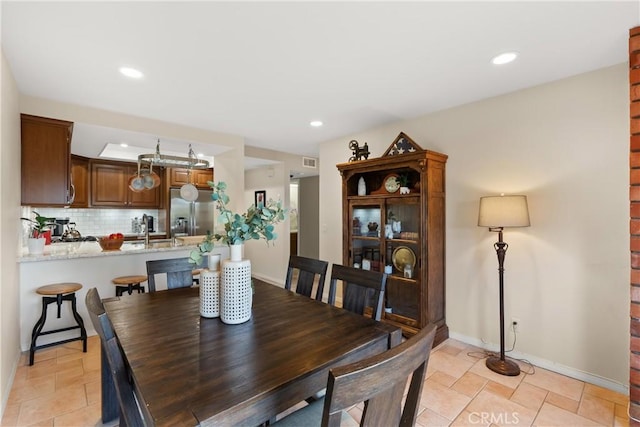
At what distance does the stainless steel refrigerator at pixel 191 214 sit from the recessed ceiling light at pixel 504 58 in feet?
16.6

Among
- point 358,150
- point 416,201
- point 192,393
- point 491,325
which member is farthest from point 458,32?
point 491,325

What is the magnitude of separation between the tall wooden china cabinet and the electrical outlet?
2.11ft

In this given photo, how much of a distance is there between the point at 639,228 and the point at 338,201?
308cm

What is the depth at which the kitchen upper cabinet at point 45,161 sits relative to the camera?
2.69m

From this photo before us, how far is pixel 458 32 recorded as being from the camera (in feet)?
5.91

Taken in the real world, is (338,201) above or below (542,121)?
below

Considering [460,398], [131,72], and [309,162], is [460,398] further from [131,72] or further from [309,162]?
[309,162]

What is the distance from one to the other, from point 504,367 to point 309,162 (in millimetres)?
4416

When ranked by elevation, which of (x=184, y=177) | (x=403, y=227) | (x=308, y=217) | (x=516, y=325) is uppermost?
(x=184, y=177)

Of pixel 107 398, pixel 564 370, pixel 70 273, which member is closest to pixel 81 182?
pixel 70 273

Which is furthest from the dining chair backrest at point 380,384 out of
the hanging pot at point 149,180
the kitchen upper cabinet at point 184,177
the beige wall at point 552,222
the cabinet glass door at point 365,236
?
the kitchen upper cabinet at point 184,177

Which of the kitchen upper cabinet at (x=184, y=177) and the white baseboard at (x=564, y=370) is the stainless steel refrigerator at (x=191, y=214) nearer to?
the kitchen upper cabinet at (x=184, y=177)

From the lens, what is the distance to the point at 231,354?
1.22 meters

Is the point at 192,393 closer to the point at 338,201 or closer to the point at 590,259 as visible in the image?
the point at 590,259
